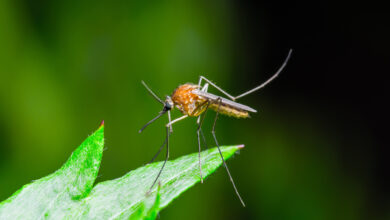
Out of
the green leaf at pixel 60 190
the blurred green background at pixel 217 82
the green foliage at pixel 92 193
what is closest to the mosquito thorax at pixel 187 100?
A: the green foliage at pixel 92 193

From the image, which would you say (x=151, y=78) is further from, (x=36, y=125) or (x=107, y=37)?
(x=36, y=125)

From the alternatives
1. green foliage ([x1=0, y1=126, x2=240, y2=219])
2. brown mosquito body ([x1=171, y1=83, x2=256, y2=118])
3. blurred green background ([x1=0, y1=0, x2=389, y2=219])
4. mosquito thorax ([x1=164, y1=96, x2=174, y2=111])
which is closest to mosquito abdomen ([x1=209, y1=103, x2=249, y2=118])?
brown mosquito body ([x1=171, y1=83, x2=256, y2=118])

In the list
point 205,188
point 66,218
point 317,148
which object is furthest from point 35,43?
point 66,218

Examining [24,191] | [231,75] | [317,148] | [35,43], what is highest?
[35,43]

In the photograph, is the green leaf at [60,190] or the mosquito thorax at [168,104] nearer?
the green leaf at [60,190]

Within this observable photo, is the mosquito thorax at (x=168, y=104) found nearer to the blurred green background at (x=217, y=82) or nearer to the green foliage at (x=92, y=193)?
the green foliage at (x=92, y=193)
